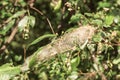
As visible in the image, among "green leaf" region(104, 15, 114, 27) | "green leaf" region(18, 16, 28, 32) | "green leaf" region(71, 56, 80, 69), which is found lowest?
"green leaf" region(71, 56, 80, 69)

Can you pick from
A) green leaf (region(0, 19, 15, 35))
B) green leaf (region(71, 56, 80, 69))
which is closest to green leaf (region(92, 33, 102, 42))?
green leaf (region(71, 56, 80, 69))

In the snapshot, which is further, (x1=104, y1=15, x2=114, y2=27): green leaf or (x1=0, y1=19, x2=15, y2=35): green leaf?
(x1=0, y1=19, x2=15, y2=35): green leaf

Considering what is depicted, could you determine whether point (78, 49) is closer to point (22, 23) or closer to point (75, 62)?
point (75, 62)

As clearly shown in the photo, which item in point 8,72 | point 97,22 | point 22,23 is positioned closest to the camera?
point 8,72

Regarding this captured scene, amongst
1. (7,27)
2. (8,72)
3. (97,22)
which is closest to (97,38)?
(97,22)

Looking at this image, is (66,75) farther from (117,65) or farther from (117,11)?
(117,11)

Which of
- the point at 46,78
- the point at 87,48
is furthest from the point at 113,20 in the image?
the point at 46,78

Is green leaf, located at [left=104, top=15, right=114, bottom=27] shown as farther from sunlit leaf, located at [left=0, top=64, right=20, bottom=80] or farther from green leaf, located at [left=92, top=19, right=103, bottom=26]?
sunlit leaf, located at [left=0, top=64, right=20, bottom=80]

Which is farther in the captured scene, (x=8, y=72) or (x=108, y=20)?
(x=108, y=20)

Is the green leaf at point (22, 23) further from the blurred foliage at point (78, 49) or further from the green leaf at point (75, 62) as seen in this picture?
the green leaf at point (75, 62)

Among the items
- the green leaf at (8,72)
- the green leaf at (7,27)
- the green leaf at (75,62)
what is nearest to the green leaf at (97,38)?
the green leaf at (75,62)

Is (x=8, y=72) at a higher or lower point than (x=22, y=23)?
lower
